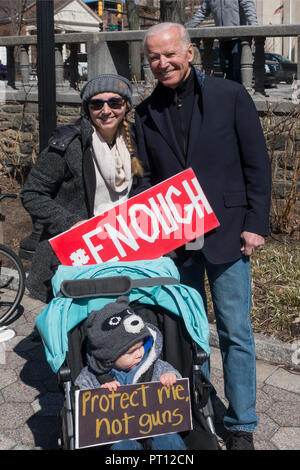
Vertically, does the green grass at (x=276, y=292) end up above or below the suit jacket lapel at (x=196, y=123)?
below

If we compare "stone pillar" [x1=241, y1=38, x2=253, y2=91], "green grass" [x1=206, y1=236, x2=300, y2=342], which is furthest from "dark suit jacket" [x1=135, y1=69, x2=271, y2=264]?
"stone pillar" [x1=241, y1=38, x2=253, y2=91]

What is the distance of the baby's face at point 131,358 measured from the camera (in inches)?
108

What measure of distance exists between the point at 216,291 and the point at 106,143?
3.31 feet

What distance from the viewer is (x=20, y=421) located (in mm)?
3754

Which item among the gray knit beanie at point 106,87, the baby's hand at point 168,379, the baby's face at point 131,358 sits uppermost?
the gray knit beanie at point 106,87

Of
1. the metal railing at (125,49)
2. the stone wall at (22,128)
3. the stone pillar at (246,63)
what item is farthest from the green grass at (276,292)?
the stone wall at (22,128)

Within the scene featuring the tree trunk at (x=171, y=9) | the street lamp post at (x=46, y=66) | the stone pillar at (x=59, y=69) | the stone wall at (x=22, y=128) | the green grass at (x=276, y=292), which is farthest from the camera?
the tree trunk at (x=171, y=9)

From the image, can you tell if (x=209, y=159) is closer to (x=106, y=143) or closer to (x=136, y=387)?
(x=106, y=143)

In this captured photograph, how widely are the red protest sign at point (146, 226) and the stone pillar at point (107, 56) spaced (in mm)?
6173

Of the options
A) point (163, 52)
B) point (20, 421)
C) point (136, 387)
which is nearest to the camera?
point (136, 387)

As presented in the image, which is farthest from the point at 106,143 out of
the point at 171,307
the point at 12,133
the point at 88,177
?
the point at 12,133

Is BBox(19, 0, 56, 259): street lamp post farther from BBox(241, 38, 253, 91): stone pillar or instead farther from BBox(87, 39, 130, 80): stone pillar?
BBox(87, 39, 130, 80): stone pillar

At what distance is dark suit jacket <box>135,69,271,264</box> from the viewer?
3.02 meters

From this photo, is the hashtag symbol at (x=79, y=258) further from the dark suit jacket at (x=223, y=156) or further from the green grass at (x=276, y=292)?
the green grass at (x=276, y=292)
